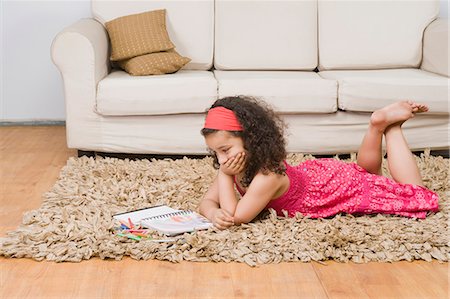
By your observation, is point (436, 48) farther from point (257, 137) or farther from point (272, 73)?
point (257, 137)

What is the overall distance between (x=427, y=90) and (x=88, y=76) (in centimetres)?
158

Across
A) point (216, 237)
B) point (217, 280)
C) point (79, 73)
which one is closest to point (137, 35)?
point (79, 73)

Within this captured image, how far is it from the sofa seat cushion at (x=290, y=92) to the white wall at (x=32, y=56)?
1.42 m

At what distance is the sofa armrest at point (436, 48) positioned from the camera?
12.6 feet

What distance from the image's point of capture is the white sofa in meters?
3.49

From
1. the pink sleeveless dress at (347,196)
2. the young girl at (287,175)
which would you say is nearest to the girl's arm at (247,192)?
the young girl at (287,175)

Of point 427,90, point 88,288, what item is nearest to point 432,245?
point 88,288

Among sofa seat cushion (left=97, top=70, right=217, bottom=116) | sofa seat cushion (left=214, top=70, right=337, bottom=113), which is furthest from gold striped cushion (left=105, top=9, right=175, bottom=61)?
sofa seat cushion (left=214, top=70, right=337, bottom=113)

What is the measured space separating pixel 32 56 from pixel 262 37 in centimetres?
144

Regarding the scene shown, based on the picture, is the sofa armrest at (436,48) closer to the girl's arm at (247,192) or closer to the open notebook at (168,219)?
the girl's arm at (247,192)

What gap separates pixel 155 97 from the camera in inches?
137

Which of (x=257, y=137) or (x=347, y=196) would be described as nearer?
(x=257, y=137)

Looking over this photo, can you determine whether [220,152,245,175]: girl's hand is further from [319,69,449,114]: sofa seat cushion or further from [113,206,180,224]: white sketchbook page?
[319,69,449,114]: sofa seat cushion

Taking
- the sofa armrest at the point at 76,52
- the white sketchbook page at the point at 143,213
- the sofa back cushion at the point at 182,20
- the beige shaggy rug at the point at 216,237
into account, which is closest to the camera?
the beige shaggy rug at the point at 216,237
